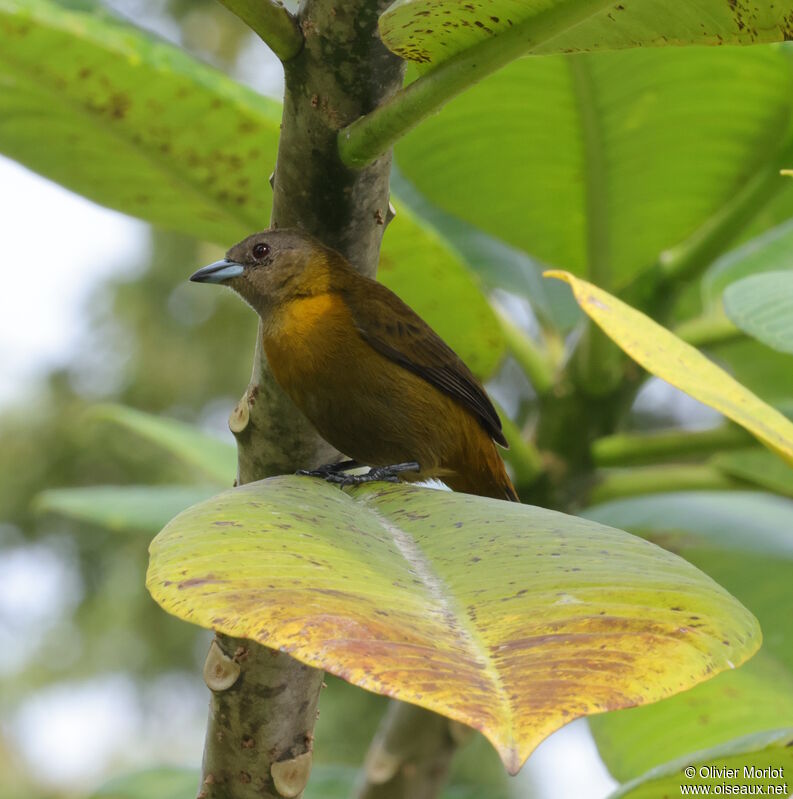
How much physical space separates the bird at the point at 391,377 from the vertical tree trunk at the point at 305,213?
29.7 inches

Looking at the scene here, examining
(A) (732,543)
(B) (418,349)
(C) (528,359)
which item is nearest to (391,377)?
(B) (418,349)

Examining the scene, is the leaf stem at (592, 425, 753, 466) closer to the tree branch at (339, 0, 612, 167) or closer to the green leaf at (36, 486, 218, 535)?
the green leaf at (36, 486, 218, 535)

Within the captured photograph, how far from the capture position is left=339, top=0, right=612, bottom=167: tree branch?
102 cm

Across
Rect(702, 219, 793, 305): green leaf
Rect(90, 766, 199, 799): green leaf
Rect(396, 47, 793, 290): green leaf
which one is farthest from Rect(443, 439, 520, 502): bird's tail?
Rect(90, 766, 199, 799): green leaf

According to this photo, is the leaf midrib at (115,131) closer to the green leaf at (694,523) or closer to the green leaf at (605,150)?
the green leaf at (605,150)

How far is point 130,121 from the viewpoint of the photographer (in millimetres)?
1882

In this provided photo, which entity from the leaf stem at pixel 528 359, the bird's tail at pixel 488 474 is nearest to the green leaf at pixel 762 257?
the leaf stem at pixel 528 359

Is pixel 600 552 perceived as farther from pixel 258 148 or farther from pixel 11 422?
pixel 11 422

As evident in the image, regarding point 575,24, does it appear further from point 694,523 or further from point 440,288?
point 694,523

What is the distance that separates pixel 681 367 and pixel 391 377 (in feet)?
3.58

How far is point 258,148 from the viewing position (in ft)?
6.23

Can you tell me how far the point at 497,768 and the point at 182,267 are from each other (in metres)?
3.32

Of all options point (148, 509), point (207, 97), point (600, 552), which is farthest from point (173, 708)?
point (600, 552)

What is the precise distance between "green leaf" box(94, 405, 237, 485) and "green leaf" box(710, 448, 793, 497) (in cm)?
108
